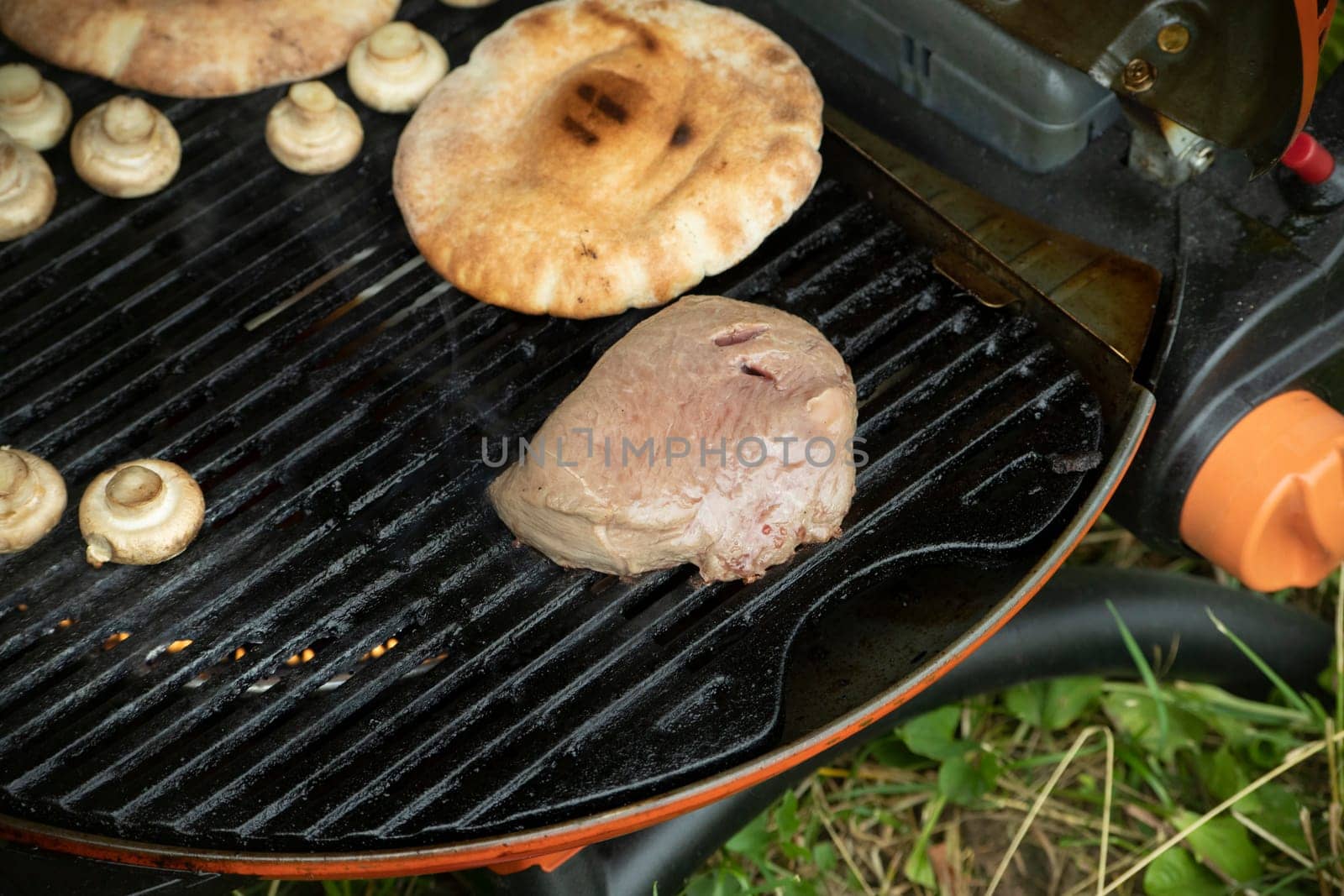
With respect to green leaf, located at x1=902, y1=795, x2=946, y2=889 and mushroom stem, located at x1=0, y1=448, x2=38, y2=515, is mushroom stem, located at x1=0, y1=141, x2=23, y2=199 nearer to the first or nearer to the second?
mushroom stem, located at x1=0, y1=448, x2=38, y2=515

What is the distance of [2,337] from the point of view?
240 centimetres

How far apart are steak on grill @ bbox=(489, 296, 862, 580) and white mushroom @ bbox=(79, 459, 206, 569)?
54 cm

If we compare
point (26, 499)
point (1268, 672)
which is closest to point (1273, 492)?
point (1268, 672)

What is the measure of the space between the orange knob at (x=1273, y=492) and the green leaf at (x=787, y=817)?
1.11 m

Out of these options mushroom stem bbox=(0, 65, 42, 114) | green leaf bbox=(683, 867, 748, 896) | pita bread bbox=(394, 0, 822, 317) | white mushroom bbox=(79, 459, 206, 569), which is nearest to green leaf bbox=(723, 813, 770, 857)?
green leaf bbox=(683, 867, 748, 896)

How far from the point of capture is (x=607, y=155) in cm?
238

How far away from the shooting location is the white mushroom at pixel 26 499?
2084 millimetres

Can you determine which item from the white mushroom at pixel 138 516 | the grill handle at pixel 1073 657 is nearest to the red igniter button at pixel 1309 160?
the grill handle at pixel 1073 657

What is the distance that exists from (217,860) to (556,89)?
1560mm

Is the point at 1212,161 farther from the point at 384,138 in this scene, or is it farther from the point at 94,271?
the point at 94,271

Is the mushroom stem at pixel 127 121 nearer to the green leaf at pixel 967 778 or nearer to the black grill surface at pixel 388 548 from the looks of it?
the black grill surface at pixel 388 548

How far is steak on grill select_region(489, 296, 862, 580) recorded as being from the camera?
2.01 meters

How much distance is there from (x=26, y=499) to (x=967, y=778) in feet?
6.85

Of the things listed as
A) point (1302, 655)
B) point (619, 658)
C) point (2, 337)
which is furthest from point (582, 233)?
point (1302, 655)
